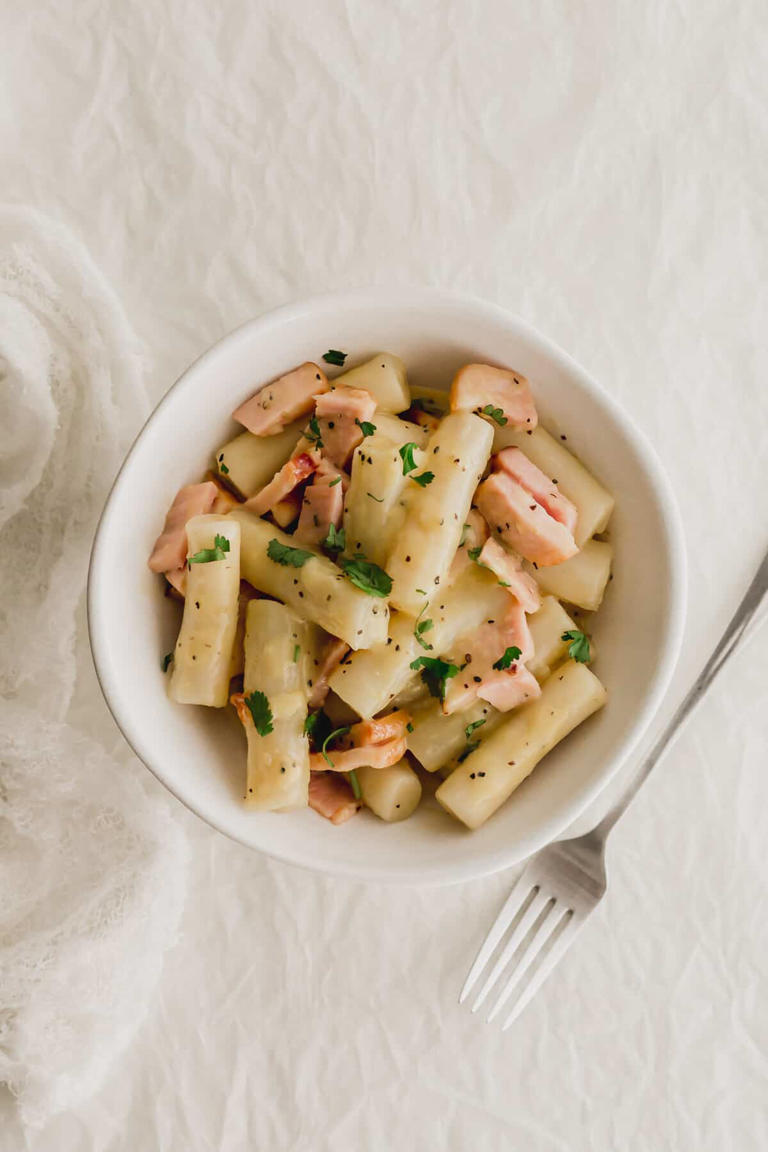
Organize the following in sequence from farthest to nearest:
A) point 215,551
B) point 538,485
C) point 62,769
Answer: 1. point 62,769
2. point 538,485
3. point 215,551

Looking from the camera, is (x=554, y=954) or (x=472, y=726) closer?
(x=472, y=726)

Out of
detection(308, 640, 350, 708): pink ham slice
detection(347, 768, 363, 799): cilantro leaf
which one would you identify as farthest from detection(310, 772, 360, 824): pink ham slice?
detection(308, 640, 350, 708): pink ham slice

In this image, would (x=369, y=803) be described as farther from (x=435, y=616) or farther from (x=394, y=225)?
(x=394, y=225)

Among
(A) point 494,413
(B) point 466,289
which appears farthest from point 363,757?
(B) point 466,289

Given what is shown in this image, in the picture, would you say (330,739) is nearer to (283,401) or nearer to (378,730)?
(378,730)

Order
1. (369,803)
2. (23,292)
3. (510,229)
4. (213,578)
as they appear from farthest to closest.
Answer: (510,229) → (23,292) → (369,803) → (213,578)

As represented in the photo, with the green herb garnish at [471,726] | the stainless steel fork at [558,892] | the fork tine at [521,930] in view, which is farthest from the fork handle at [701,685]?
the green herb garnish at [471,726]

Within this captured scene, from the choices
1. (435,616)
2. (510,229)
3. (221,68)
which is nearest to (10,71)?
(221,68)

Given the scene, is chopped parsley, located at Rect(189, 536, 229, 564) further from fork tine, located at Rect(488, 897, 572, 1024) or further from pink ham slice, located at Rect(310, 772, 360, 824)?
fork tine, located at Rect(488, 897, 572, 1024)
